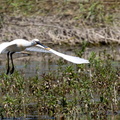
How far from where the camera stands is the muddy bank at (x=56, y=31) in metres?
17.7

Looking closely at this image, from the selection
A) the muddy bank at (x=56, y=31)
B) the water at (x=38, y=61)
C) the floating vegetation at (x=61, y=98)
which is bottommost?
the floating vegetation at (x=61, y=98)

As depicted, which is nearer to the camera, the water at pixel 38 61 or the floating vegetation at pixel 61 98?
the floating vegetation at pixel 61 98

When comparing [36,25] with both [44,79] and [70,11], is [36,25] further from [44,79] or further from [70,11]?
[44,79]

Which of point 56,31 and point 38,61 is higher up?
point 56,31

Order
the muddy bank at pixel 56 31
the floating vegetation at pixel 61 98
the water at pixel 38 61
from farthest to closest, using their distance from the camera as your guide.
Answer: the muddy bank at pixel 56 31, the water at pixel 38 61, the floating vegetation at pixel 61 98

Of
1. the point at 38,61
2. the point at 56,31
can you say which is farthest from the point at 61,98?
the point at 56,31

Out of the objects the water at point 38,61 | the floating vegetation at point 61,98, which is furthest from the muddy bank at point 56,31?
the floating vegetation at point 61,98

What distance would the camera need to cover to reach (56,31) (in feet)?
59.9

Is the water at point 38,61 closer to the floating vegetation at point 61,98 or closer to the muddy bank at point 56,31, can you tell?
the muddy bank at point 56,31

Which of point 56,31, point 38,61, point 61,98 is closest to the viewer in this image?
point 61,98

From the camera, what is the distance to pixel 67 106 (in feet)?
27.3

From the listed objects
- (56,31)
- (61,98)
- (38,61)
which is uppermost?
(56,31)

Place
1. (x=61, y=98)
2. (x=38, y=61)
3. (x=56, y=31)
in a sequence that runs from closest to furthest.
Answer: (x=61, y=98) → (x=38, y=61) → (x=56, y=31)

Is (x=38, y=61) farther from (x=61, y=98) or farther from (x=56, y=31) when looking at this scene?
(x=61, y=98)
